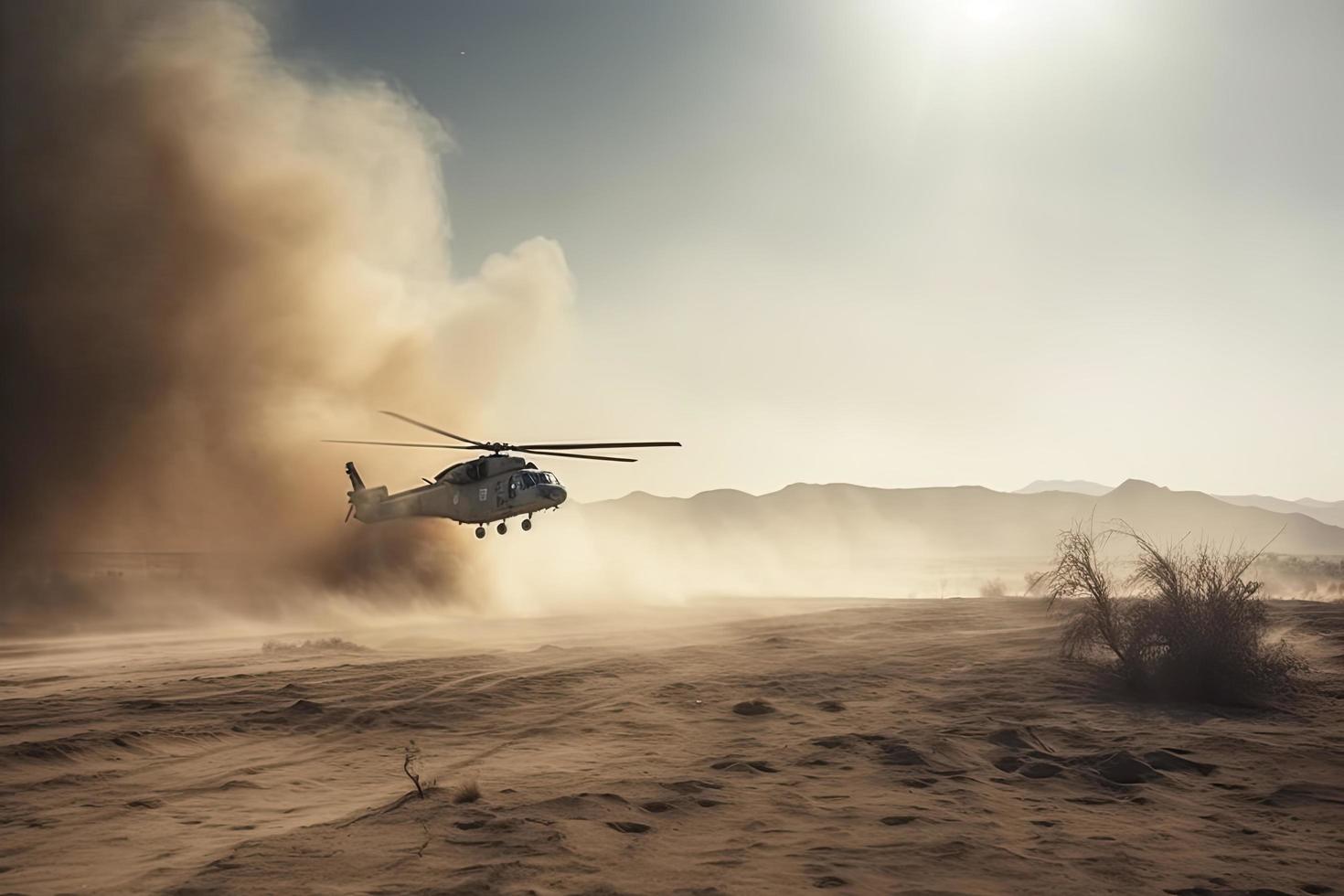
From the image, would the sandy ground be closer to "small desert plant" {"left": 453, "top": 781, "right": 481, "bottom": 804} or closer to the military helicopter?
"small desert plant" {"left": 453, "top": 781, "right": 481, "bottom": 804}

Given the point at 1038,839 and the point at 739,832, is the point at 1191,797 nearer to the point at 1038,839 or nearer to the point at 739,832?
the point at 1038,839

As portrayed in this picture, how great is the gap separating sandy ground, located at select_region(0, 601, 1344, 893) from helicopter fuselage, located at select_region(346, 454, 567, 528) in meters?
6.85

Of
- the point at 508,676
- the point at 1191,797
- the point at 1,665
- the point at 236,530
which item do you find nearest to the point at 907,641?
the point at 508,676

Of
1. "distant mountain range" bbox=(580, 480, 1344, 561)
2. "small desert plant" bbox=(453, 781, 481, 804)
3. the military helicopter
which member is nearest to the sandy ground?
"small desert plant" bbox=(453, 781, 481, 804)

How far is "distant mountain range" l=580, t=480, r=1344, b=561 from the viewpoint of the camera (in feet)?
388

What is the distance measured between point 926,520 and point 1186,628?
5467 inches

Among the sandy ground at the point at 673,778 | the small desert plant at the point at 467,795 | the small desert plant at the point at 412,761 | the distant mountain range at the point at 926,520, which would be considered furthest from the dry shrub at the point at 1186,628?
the distant mountain range at the point at 926,520

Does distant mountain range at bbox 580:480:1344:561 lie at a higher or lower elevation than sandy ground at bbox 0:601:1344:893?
higher

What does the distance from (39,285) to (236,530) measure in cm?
1263

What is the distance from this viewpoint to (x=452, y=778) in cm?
888

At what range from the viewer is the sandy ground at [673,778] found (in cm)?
620

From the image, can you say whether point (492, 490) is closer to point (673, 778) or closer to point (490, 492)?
point (490, 492)

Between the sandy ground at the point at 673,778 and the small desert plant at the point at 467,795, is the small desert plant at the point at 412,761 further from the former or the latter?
the small desert plant at the point at 467,795

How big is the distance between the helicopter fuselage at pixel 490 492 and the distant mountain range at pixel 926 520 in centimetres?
8441
